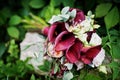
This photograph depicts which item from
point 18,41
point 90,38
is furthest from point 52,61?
point 18,41

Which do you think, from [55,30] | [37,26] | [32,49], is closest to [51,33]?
[55,30]

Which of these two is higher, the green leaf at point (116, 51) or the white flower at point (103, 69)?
the green leaf at point (116, 51)

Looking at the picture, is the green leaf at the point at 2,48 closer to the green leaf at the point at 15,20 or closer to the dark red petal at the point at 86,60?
the green leaf at the point at 15,20

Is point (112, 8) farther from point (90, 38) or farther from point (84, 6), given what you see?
point (90, 38)

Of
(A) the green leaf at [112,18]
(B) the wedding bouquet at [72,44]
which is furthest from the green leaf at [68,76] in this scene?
(A) the green leaf at [112,18]

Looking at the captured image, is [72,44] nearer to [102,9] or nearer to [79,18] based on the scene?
[79,18]

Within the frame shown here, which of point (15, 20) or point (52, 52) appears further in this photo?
point (15, 20)
